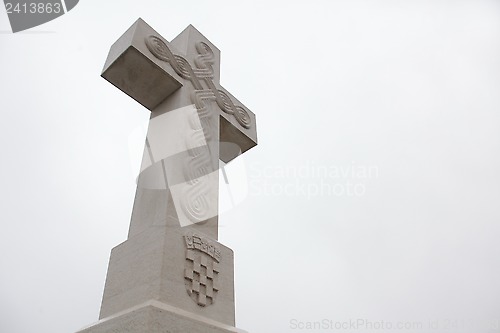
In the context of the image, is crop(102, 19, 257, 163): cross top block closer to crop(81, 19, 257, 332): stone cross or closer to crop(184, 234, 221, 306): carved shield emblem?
crop(81, 19, 257, 332): stone cross

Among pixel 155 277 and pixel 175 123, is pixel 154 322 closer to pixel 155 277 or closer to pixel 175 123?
pixel 155 277

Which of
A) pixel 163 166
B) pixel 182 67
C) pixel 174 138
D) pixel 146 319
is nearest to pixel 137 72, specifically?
pixel 182 67

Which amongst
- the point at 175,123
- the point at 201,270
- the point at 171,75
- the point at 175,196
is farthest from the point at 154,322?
the point at 171,75

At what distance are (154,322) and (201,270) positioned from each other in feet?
2.74

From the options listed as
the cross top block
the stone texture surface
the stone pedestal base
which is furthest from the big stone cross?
the stone pedestal base

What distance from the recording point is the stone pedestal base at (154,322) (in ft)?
9.47

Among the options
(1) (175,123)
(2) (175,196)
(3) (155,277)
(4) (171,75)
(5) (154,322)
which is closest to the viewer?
(5) (154,322)

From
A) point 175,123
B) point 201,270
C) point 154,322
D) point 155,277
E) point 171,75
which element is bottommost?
point 154,322

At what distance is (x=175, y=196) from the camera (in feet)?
12.7

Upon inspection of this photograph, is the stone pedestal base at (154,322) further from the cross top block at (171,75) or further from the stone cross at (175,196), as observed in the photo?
the cross top block at (171,75)

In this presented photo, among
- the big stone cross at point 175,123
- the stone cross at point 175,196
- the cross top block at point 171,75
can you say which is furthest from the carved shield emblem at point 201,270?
the cross top block at point 171,75

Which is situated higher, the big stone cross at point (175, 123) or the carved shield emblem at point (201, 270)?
the big stone cross at point (175, 123)

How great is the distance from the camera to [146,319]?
2.88 m

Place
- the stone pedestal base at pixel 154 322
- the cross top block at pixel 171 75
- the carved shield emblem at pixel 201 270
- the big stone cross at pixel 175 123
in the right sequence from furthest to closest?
1. the cross top block at pixel 171 75
2. the big stone cross at pixel 175 123
3. the carved shield emblem at pixel 201 270
4. the stone pedestal base at pixel 154 322
